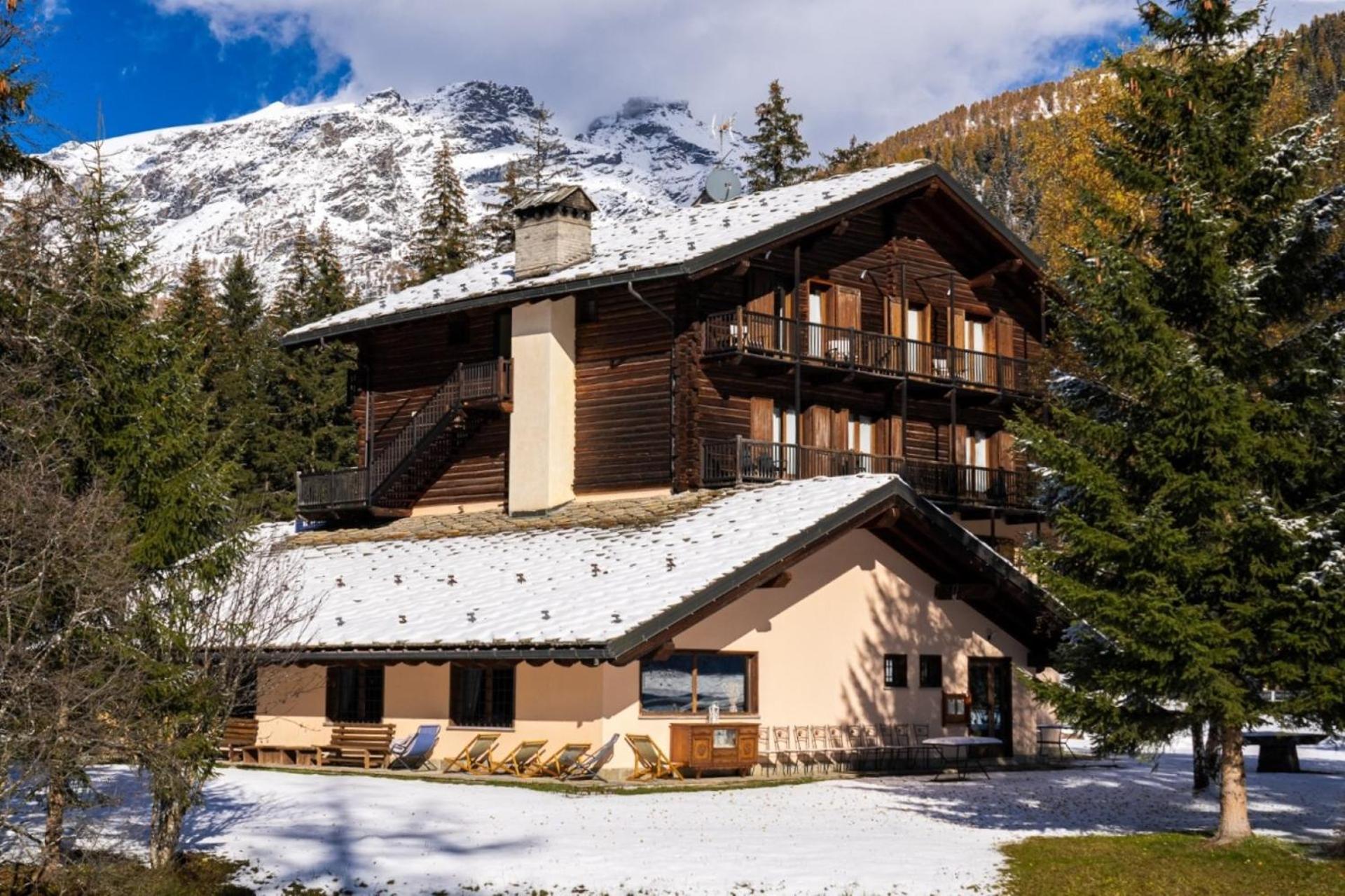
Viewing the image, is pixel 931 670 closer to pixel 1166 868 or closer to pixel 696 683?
pixel 696 683

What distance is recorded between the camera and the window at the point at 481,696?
28328 mm

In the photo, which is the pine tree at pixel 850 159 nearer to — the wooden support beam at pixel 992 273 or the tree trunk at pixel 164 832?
the wooden support beam at pixel 992 273

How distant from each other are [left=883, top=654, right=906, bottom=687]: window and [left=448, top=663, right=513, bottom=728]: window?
7514mm

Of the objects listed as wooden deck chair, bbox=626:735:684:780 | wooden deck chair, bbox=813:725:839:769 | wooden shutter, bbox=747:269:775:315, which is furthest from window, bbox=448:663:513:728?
wooden shutter, bbox=747:269:775:315

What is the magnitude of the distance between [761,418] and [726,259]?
426 centimetres

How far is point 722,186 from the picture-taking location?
147 ft

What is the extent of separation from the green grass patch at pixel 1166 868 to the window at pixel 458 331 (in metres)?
23.4

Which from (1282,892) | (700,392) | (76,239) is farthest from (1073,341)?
(700,392)

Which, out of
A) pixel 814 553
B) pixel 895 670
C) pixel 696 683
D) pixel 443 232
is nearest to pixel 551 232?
pixel 814 553

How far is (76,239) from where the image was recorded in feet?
64.7

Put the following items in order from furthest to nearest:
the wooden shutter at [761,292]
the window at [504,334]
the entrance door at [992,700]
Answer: the window at [504,334], the wooden shutter at [761,292], the entrance door at [992,700]

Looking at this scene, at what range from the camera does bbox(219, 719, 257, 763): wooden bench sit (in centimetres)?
3044

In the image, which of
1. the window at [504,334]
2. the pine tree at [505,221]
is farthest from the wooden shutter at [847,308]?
the pine tree at [505,221]

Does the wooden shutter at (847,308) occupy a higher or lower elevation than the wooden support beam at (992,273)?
lower
